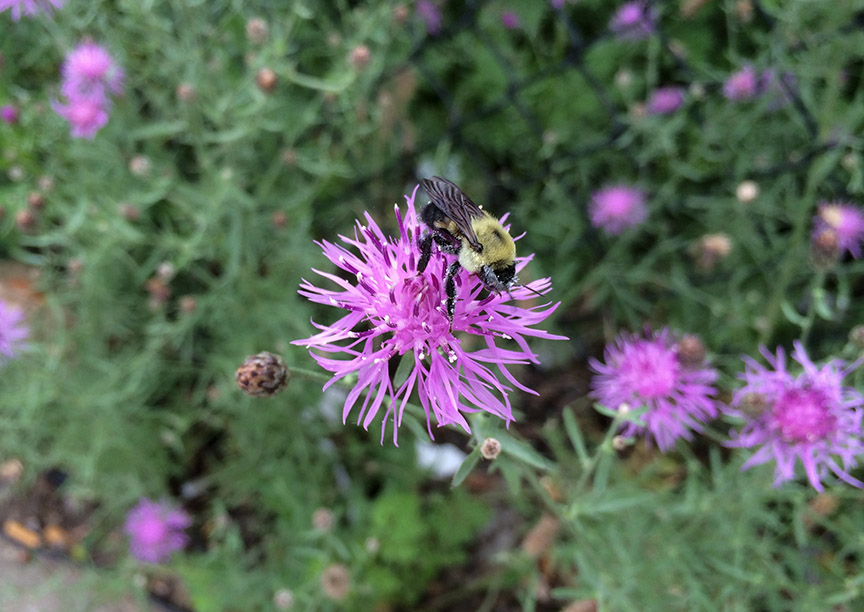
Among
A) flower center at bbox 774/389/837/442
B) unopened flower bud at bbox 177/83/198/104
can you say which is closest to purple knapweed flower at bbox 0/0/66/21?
unopened flower bud at bbox 177/83/198/104

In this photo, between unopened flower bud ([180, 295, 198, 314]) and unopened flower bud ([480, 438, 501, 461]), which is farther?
unopened flower bud ([180, 295, 198, 314])

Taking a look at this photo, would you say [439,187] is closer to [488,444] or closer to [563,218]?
[488,444]

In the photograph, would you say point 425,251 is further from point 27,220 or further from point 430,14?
point 430,14

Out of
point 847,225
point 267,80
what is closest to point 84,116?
point 267,80

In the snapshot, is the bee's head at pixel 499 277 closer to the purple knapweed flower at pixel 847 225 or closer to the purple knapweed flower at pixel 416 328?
the purple knapweed flower at pixel 416 328

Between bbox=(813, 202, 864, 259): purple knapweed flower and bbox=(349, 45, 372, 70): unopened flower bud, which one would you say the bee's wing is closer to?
bbox=(349, 45, 372, 70): unopened flower bud
